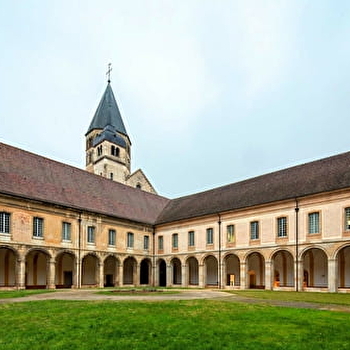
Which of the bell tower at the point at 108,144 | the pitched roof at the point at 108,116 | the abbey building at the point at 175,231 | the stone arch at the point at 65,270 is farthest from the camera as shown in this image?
the pitched roof at the point at 108,116

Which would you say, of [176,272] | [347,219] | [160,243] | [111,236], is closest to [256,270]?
[176,272]

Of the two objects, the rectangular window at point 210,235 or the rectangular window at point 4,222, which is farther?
the rectangular window at point 210,235

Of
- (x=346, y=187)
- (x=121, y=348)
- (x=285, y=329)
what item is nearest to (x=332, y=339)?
(x=285, y=329)

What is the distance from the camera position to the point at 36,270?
1099 inches

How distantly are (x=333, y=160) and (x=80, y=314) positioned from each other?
22.5 metres

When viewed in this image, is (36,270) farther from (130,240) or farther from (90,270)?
(130,240)

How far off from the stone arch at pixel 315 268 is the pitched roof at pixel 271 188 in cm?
461

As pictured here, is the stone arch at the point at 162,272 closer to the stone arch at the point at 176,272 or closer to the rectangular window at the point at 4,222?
the stone arch at the point at 176,272

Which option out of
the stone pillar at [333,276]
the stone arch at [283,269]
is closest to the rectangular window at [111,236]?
the stone arch at [283,269]

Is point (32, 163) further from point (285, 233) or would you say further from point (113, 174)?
point (113, 174)

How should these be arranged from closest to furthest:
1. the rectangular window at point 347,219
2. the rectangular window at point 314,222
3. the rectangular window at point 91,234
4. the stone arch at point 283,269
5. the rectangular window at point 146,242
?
the rectangular window at point 347,219 → the rectangular window at point 314,222 → the stone arch at point 283,269 → the rectangular window at point 91,234 → the rectangular window at point 146,242

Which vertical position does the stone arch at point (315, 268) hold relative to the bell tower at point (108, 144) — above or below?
below

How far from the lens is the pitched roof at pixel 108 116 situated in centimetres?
5466

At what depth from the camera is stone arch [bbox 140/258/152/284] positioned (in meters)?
35.3
